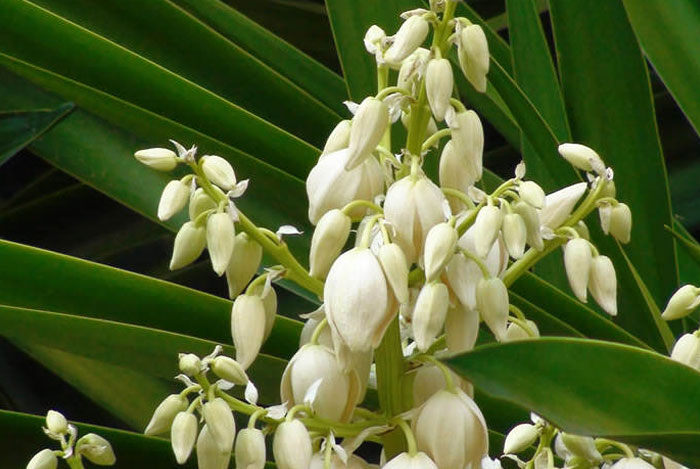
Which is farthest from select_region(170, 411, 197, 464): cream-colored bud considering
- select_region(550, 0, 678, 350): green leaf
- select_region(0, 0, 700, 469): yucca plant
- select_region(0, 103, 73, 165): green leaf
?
select_region(550, 0, 678, 350): green leaf

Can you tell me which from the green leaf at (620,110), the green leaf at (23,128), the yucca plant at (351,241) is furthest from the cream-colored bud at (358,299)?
the green leaf at (620,110)

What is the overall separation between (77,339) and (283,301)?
55 cm

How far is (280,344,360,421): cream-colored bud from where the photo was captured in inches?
19.6

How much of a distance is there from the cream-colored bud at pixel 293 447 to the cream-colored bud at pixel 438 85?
0.14 meters

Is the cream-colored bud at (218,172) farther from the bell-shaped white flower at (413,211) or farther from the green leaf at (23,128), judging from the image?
the green leaf at (23,128)

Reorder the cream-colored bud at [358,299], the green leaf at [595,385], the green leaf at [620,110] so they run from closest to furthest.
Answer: the green leaf at [595,385]
the cream-colored bud at [358,299]
the green leaf at [620,110]

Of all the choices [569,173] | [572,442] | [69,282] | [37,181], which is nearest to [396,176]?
[572,442]

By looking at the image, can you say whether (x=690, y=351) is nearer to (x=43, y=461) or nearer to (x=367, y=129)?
(x=367, y=129)

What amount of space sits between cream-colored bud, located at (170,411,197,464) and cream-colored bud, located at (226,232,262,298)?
0.19 ft

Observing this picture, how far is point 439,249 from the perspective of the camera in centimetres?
45

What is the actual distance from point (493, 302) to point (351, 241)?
0.37 meters

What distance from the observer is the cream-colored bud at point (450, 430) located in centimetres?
48

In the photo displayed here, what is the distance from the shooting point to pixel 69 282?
0.68 meters

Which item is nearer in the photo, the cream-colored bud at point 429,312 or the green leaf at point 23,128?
the cream-colored bud at point 429,312
